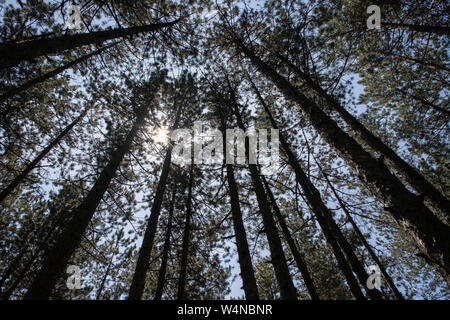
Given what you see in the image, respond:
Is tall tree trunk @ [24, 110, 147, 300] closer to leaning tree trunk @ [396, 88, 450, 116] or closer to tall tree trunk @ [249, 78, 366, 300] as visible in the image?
tall tree trunk @ [249, 78, 366, 300]

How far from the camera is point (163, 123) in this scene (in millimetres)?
8156

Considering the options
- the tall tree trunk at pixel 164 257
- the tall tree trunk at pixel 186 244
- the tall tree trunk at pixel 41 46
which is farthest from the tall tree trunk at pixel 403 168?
A: the tall tree trunk at pixel 164 257

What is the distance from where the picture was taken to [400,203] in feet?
8.15

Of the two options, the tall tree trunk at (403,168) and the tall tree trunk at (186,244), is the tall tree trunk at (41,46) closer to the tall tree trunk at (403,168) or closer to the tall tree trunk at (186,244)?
the tall tree trunk at (186,244)

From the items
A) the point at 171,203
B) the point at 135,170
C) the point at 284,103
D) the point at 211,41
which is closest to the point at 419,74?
the point at 284,103

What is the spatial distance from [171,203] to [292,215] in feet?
17.3

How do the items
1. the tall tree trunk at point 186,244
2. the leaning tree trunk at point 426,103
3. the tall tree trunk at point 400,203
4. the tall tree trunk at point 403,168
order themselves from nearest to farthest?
1. the tall tree trunk at point 400,203
2. the tall tree trunk at point 403,168
3. the tall tree trunk at point 186,244
4. the leaning tree trunk at point 426,103

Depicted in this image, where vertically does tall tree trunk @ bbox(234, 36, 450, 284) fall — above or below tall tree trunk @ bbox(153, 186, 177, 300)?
below

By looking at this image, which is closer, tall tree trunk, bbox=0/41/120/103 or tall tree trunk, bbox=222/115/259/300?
tall tree trunk, bbox=222/115/259/300

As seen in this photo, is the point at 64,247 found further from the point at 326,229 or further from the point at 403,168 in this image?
the point at 403,168

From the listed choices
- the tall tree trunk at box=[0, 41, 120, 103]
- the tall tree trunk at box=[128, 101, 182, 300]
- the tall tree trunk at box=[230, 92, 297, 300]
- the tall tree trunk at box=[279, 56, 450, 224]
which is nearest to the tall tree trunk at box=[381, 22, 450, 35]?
the tall tree trunk at box=[279, 56, 450, 224]

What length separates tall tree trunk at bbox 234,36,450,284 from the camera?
2077 mm

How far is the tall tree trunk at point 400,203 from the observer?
2.08m

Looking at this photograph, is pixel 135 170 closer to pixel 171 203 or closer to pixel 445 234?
pixel 171 203
